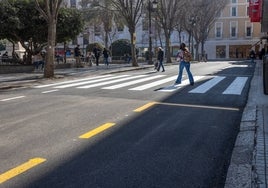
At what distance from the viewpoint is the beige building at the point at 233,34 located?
8194 centimetres

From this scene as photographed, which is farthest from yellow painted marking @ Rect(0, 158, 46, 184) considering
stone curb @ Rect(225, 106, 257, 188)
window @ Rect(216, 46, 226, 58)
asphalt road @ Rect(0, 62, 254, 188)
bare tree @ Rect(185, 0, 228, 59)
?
window @ Rect(216, 46, 226, 58)

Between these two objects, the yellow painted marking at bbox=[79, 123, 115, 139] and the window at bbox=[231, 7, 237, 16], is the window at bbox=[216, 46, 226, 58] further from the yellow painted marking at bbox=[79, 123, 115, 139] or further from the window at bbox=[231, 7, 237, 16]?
the yellow painted marking at bbox=[79, 123, 115, 139]

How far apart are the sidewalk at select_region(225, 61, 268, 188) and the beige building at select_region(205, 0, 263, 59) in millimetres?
76322

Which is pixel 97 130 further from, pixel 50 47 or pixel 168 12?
pixel 168 12

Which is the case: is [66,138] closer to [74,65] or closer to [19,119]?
[19,119]

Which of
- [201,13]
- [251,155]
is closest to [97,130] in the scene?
[251,155]

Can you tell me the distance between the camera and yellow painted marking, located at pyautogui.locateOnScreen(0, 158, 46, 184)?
15.6 feet

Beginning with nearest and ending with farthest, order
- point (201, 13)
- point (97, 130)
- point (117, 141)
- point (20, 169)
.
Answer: point (20, 169) < point (117, 141) < point (97, 130) < point (201, 13)

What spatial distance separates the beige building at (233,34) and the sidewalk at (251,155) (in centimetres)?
7632

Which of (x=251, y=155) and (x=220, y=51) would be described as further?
→ (x=220, y=51)

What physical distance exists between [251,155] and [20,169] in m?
2.97

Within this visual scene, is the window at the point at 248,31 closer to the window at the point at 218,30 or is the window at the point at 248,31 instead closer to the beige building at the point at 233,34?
the beige building at the point at 233,34

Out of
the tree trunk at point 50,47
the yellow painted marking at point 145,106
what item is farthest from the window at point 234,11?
the yellow painted marking at point 145,106

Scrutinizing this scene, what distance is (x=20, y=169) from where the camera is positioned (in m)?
5.06
